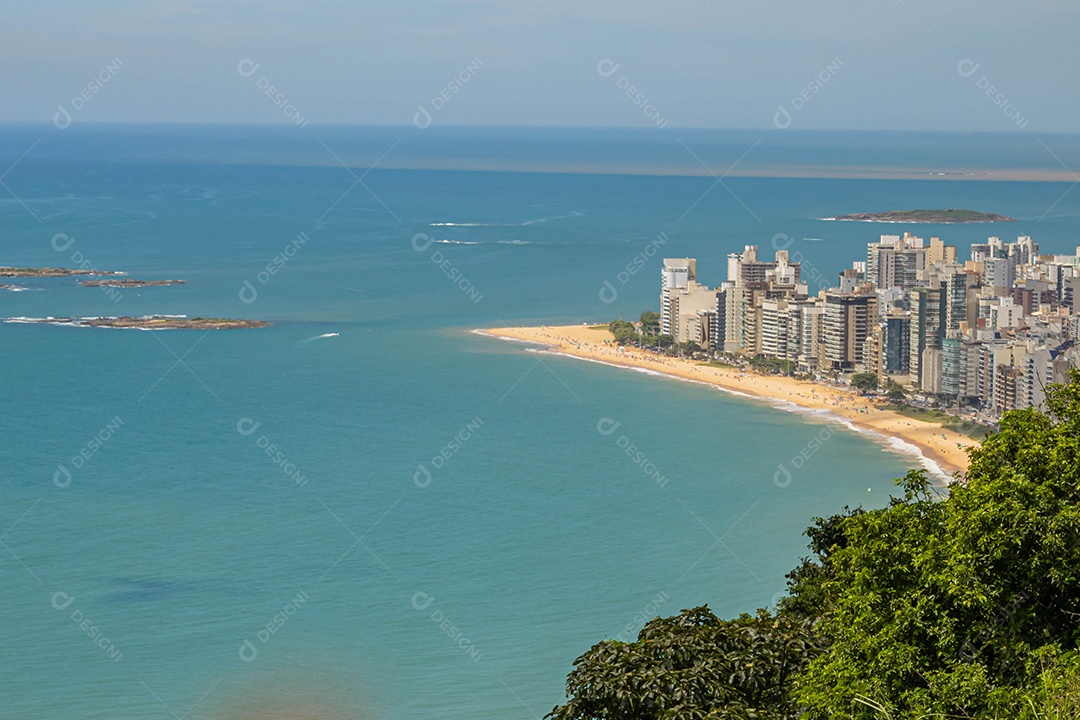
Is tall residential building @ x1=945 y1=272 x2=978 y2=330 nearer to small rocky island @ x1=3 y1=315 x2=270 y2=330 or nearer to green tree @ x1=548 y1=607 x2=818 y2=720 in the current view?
small rocky island @ x1=3 y1=315 x2=270 y2=330

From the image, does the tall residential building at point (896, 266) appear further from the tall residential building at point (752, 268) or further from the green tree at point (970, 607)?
the green tree at point (970, 607)

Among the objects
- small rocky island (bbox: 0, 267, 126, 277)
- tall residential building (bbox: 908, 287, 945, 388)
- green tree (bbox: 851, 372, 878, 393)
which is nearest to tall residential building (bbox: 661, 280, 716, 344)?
tall residential building (bbox: 908, 287, 945, 388)

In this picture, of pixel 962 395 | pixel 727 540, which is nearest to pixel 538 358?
pixel 962 395

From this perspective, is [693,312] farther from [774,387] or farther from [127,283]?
[127,283]

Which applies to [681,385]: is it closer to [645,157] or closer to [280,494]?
[280,494]

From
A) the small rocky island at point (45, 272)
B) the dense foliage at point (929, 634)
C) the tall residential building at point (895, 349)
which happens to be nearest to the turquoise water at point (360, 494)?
the small rocky island at point (45, 272)
